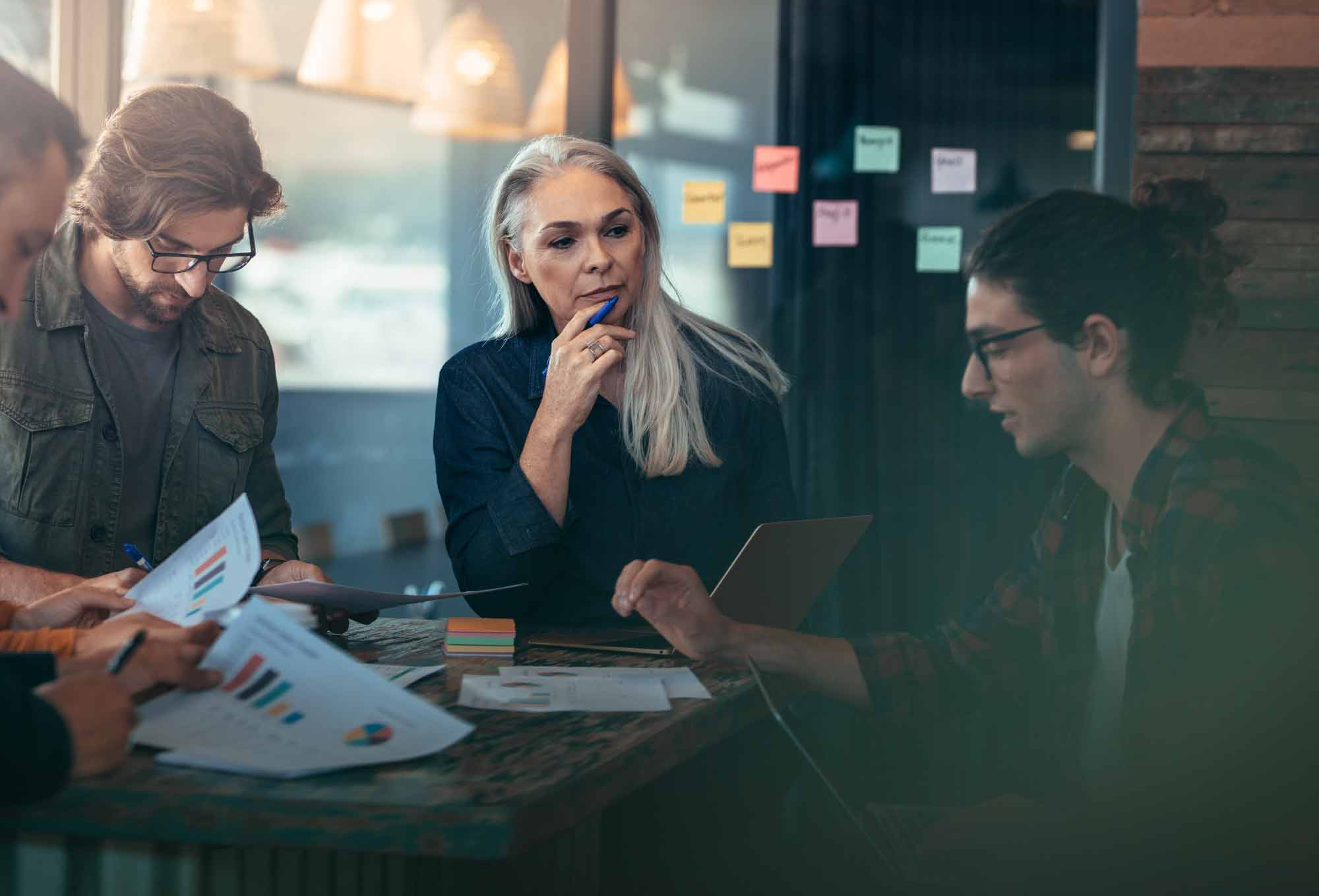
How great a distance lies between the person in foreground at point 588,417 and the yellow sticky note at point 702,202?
1.25 m

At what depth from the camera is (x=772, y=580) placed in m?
1.66

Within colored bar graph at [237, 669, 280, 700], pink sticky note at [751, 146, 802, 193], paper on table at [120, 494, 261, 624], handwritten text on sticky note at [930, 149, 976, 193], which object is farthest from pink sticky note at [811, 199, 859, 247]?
colored bar graph at [237, 669, 280, 700]

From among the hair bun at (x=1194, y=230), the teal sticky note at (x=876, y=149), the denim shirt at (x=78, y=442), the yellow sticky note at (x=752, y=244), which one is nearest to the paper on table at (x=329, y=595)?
the denim shirt at (x=78, y=442)

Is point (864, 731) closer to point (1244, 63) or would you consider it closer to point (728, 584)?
point (728, 584)

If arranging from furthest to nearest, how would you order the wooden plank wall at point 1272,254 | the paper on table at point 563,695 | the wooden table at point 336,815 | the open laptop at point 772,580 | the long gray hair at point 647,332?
the wooden plank wall at point 1272,254
the long gray hair at point 647,332
the open laptop at point 772,580
the paper on table at point 563,695
the wooden table at point 336,815

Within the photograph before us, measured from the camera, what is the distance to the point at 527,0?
3.49m

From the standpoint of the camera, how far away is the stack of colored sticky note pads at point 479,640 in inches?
65.2

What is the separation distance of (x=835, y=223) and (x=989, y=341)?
74.0 inches

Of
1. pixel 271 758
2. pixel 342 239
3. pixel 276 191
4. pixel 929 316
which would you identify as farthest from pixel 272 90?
pixel 271 758

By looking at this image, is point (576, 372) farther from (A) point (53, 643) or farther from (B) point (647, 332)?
(A) point (53, 643)

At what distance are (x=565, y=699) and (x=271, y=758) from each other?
40cm

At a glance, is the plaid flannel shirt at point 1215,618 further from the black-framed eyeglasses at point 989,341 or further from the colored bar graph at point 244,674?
the colored bar graph at point 244,674

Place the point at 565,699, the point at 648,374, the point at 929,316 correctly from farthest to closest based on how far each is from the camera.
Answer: the point at 929,316, the point at 648,374, the point at 565,699

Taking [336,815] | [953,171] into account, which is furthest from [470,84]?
[336,815]
